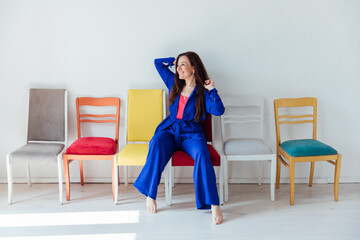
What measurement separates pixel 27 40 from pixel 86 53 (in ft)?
1.81

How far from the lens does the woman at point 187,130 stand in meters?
2.58

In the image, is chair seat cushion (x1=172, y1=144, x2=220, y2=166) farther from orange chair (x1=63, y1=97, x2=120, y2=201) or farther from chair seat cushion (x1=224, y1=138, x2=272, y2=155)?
orange chair (x1=63, y1=97, x2=120, y2=201)

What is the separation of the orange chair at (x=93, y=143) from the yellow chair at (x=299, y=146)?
4.74ft

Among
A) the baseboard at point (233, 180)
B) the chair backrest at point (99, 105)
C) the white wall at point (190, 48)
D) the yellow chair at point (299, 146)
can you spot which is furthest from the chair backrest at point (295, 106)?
the chair backrest at point (99, 105)

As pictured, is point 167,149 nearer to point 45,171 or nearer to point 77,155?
→ point 77,155

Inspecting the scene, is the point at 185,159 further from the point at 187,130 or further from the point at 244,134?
the point at 244,134

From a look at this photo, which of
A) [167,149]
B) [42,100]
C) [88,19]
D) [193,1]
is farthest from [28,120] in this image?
[193,1]

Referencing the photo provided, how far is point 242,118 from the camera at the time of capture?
3254 millimetres

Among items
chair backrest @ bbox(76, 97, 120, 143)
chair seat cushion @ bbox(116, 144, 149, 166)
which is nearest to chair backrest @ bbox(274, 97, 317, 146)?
chair seat cushion @ bbox(116, 144, 149, 166)

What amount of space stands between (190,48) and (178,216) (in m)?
1.48

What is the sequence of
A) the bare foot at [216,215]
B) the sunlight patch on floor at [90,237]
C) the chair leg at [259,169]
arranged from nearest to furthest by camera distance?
the sunlight patch on floor at [90,237]
the bare foot at [216,215]
the chair leg at [259,169]

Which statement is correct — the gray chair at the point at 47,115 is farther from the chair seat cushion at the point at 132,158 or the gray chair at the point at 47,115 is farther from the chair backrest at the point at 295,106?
the chair backrest at the point at 295,106

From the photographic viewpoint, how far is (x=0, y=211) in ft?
8.94

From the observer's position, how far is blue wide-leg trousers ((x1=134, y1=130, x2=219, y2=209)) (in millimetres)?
2566
